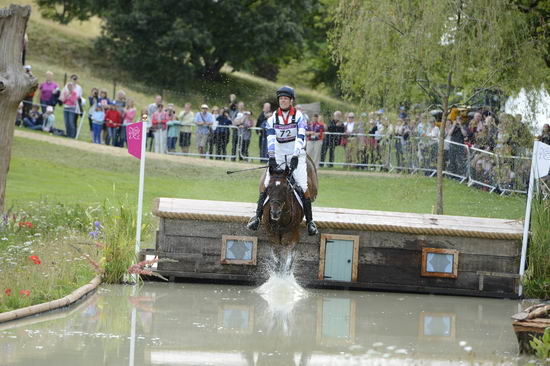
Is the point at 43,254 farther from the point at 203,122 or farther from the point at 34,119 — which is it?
the point at 34,119

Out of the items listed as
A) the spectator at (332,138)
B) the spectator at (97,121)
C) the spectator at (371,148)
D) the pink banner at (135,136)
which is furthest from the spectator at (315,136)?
the pink banner at (135,136)

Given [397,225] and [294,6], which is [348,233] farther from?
[294,6]

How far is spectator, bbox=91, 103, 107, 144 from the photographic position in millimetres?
31719

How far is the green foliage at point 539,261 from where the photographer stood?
49.5 feet

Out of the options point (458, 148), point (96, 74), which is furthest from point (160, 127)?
point (96, 74)

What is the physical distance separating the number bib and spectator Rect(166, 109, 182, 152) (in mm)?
14985

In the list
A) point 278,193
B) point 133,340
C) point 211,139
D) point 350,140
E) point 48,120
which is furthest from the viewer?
point 48,120

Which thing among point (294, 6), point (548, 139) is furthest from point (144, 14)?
point (548, 139)

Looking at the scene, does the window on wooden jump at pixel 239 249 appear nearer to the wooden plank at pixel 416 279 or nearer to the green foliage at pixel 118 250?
the green foliage at pixel 118 250

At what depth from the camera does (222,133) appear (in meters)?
29.3

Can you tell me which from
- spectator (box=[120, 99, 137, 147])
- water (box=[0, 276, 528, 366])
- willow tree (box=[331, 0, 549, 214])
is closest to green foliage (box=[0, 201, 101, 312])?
water (box=[0, 276, 528, 366])

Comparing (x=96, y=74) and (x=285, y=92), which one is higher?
(x=96, y=74)

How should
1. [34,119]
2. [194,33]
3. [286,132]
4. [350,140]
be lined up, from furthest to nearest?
[194,33], [34,119], [350,140], [286,132]

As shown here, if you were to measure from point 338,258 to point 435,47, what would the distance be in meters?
7.03
